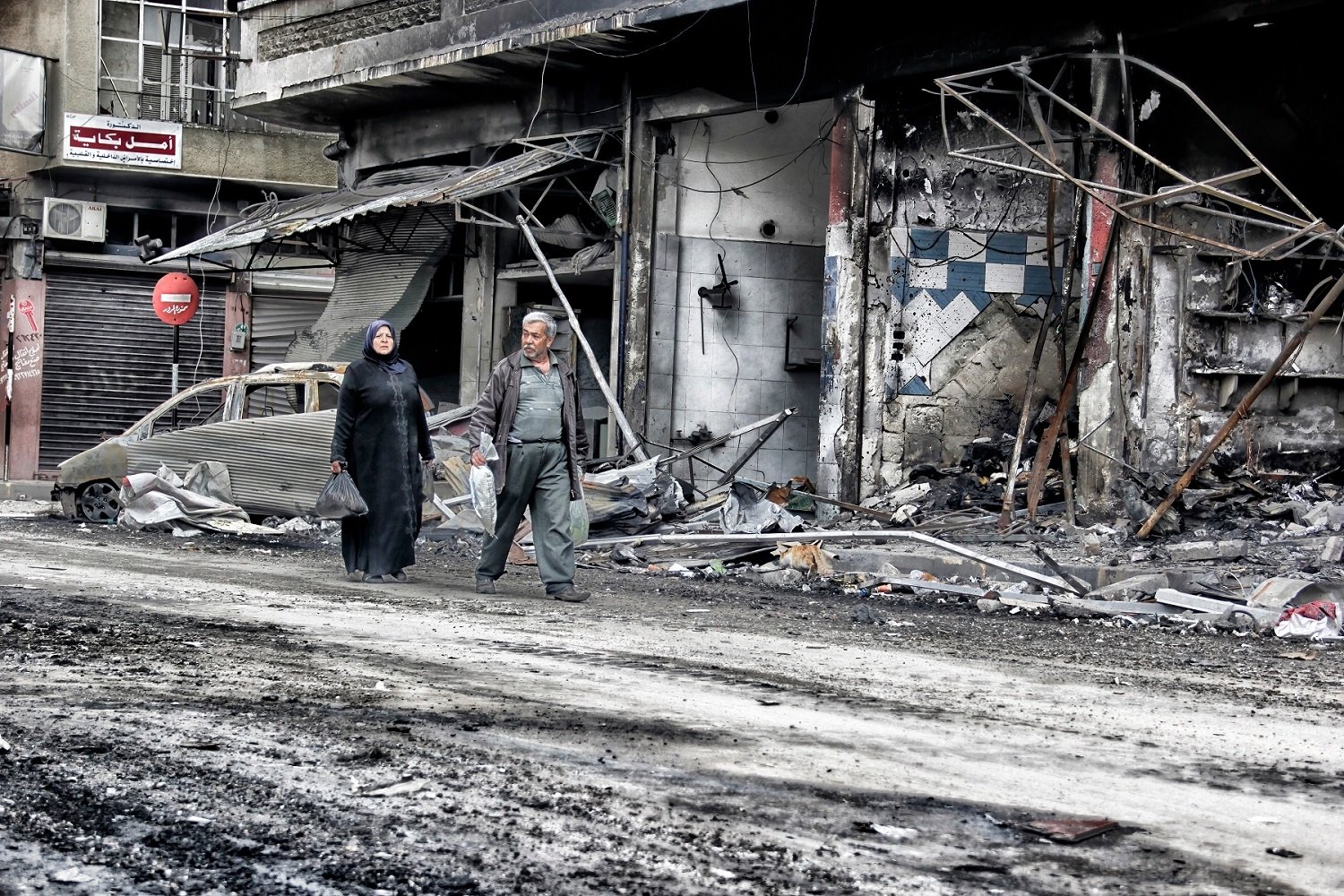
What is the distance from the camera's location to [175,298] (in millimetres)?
22484

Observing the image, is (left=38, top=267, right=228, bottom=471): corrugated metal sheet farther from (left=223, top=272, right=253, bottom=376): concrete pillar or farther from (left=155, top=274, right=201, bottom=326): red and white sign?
(left=155, top=274, right=201, bottom=326): red and white sign

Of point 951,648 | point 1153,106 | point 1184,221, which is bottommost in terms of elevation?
point 951,648

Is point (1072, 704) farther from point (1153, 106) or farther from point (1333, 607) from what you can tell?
point (1153, 106)

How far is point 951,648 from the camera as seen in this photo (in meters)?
7.45

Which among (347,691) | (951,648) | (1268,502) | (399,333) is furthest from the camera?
(399,333)

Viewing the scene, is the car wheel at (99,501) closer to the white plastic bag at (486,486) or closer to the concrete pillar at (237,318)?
the white plastic bag at (486,486)

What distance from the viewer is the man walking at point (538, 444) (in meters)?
9.18

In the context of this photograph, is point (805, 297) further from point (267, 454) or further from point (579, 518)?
point (579, 518)

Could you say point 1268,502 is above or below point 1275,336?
below

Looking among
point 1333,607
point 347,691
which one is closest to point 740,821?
point 347,691

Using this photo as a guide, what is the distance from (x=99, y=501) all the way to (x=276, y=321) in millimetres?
9447

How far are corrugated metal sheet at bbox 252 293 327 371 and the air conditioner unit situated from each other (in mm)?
2464

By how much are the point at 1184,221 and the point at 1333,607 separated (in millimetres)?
5412

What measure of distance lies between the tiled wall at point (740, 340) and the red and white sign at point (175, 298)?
8.78 meters
